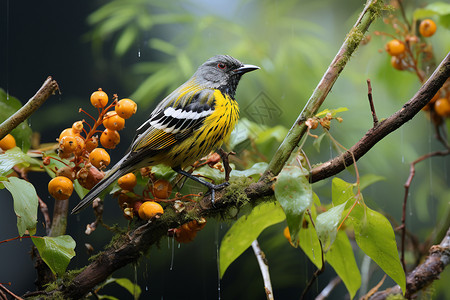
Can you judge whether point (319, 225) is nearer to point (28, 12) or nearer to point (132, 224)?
point (132, 224)

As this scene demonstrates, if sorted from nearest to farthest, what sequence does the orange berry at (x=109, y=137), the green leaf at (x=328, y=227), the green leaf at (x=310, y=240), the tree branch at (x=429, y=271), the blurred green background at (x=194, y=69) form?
the green leaf at (x=328, y=227) → the orange berry at (x=109, y=137) → the green leaf at (x=310, y=240) → the tree branch at (x=429, y=271) → the blurred green background at (x=194, y=69)

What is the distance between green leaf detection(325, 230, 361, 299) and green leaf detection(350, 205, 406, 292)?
7.6 inches

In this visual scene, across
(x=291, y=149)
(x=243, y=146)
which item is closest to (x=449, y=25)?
(x=243, y=146)

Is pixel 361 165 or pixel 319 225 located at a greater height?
pixel 319 225

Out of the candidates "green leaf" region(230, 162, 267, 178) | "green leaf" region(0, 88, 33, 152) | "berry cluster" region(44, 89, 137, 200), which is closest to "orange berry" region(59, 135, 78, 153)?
"berry cluster" region(44, 89, 137, 200)

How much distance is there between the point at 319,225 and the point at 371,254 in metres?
0.19

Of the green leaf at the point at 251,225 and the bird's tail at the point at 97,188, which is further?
the green leaf at the point at 251,225

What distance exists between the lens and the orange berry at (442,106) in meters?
1.55

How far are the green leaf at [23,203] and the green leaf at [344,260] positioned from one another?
0.64 meters

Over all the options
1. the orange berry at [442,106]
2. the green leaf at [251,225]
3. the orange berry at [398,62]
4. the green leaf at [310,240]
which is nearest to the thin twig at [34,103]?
the green leaf at [251,225]

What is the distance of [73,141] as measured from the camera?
35.2 inches

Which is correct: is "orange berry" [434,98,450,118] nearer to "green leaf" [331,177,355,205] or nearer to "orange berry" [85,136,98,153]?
"green leaf" [331,177,355,205]

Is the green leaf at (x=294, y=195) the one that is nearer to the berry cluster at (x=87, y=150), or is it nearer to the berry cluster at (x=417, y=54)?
the berry cluster at (x=87, y=150)

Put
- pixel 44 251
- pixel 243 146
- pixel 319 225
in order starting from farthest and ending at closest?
pixel 243 146 → pixel 44 251 → pixel 319 225
